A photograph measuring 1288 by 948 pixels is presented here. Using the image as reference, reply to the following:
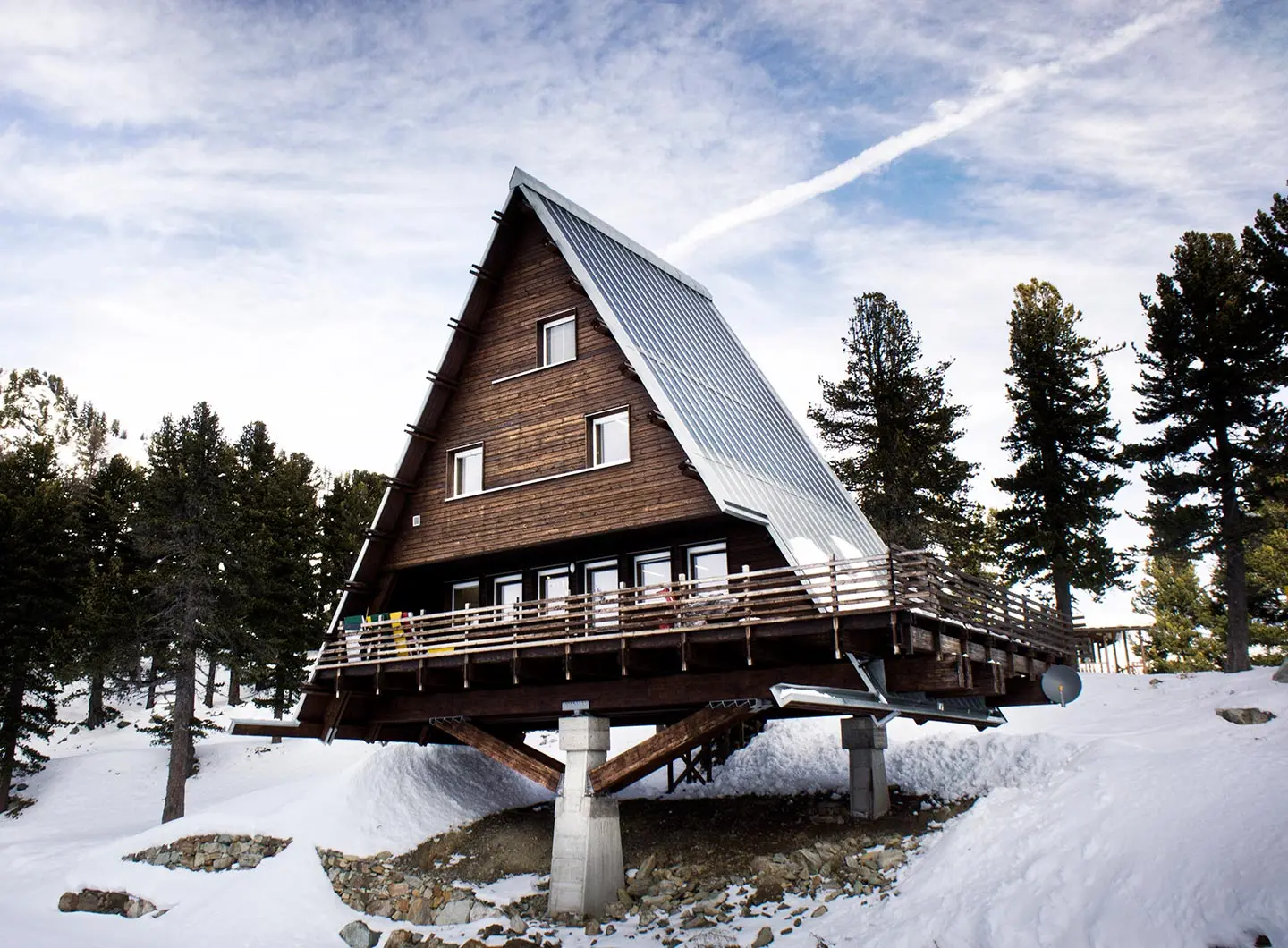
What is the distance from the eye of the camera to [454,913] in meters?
19.7

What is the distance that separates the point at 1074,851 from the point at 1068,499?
26468 mm

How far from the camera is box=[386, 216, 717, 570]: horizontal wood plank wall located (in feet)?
71.2

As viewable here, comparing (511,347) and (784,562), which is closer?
(784,562)

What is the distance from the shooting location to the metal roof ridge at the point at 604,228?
2483cm

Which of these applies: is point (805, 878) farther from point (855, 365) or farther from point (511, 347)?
point (855, 365)

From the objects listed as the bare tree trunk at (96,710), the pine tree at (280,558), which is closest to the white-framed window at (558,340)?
the pine tree at (280,558)

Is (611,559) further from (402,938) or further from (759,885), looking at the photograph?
(402,938)

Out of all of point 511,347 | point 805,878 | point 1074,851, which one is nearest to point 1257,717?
point 1074,851

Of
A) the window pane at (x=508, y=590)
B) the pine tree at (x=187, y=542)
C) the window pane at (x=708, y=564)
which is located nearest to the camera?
the window pane at (x=708, y=564)

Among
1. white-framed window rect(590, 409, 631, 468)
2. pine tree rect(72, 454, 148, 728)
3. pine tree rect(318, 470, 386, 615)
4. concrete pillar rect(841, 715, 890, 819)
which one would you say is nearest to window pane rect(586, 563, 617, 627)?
white-framed window rect(590, 409, 631, 468)

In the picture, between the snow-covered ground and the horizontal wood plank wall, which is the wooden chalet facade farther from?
the snow-covered ground

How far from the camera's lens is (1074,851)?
1588cm

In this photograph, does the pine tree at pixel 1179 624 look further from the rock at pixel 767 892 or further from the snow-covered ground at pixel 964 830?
the rock at pixel 767 892

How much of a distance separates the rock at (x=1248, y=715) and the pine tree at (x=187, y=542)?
1188 inches
